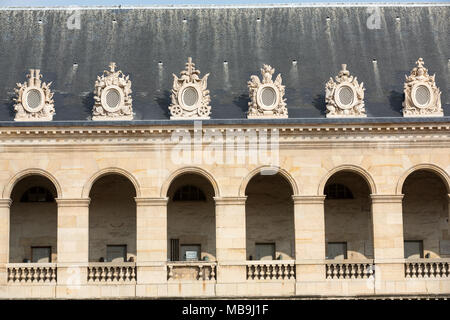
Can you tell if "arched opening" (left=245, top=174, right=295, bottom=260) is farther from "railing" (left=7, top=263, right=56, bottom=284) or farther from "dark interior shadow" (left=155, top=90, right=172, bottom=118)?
"railing" (left=7, top=263, right=56, bottom=284)

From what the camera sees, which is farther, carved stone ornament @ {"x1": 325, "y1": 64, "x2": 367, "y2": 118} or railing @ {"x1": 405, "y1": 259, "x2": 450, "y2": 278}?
carved stone ornament @ {"x1": 325, "y1": 64, "x2": 367, "y2": 118}

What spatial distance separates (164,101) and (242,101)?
2.98 meters

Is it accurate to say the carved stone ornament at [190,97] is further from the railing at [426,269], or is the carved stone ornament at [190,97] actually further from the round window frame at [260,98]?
the railing at [426,269]

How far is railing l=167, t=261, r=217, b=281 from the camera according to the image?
167 feet

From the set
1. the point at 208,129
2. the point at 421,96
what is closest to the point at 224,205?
the point at 208,129

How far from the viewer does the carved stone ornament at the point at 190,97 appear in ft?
170

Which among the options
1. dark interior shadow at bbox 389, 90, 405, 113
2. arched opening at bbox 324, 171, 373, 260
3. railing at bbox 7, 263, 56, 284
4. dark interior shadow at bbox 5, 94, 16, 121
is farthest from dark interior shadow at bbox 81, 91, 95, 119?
dark interior shadow at bbox 389, 90, 405, 113

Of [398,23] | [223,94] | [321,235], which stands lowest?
[321,235]

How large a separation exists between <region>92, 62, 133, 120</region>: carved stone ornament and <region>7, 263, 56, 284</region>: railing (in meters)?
5.82

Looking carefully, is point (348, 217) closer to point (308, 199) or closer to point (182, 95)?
point (308, 199)

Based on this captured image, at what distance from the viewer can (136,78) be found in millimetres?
54812
